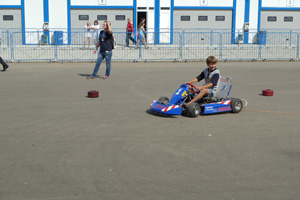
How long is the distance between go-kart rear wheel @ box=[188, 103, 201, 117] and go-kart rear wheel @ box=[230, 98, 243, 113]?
0.83 metres

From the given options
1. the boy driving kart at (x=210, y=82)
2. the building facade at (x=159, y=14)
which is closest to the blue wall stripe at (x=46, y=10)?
the building facade at (x=159, y=14)

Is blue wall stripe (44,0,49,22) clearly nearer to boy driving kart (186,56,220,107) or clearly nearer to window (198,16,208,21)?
window (198,16,208,21)

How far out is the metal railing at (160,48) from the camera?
1927cm

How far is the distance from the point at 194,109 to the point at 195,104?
0.12 meters

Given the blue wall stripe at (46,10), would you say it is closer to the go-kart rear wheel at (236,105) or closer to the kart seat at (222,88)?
the kart seat at (222,88)

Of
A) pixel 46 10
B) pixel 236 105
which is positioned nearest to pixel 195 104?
pixel 236 105

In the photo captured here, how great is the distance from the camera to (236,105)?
8.41m

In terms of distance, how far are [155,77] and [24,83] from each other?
434 cm

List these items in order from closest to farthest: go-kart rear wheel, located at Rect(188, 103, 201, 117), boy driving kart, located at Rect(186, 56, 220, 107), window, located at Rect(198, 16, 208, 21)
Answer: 1. go-kart rear wheel, located at Rect(188, 103, 201, 117)
2. boy driving kart, located at Rect(186, 56, 220, 107)
3. window, located at Rect(198, 16, 208, 21)

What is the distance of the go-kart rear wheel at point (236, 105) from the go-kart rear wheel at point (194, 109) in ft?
2.72

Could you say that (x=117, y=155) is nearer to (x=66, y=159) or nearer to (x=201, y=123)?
(x=66, y=159)

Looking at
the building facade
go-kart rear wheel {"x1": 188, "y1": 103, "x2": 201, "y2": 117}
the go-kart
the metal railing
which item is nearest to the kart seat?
the go-kart

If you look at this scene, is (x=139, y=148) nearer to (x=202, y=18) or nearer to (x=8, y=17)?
(x=8, y=17)

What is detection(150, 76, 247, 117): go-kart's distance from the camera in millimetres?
7891
